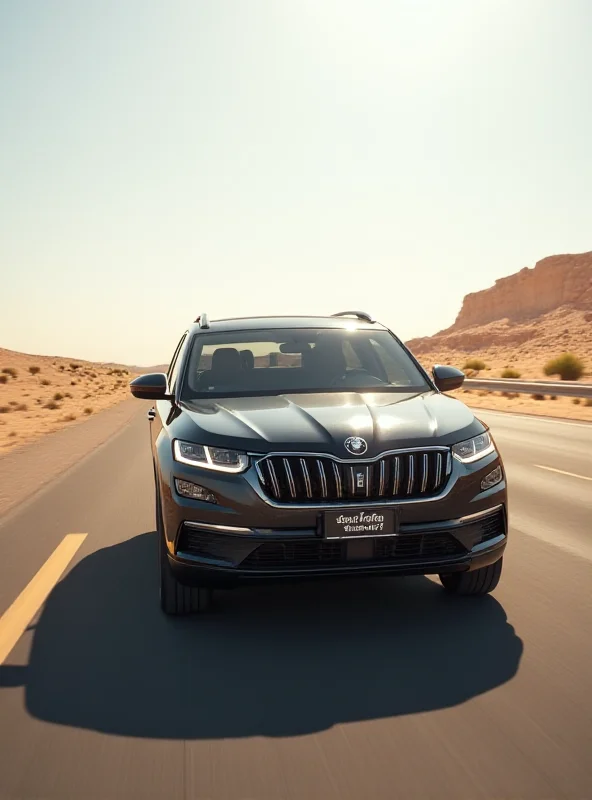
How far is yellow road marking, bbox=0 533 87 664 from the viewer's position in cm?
458

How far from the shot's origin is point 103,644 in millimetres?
4379

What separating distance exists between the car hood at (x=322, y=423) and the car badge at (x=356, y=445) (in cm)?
2

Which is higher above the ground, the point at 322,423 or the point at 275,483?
the point at 322,423

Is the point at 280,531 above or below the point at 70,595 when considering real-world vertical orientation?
above

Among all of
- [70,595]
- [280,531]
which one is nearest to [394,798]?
[280,531]

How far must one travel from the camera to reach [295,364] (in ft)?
20.9

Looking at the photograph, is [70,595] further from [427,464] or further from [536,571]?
[536,571]

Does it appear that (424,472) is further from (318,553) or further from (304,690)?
(304,690)

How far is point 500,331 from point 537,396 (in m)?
108

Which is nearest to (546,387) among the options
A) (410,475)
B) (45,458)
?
(45,458)

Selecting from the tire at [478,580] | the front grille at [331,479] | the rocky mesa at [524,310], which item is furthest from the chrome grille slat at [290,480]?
the rocky mesa at [524,310]

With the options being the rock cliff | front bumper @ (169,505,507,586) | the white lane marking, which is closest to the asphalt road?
front bumper @ (169,505,507,586)

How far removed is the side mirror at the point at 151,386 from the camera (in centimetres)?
607

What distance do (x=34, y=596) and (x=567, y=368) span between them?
39.5 metres
